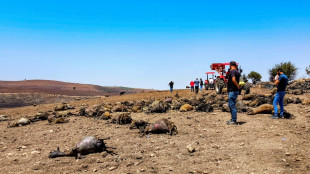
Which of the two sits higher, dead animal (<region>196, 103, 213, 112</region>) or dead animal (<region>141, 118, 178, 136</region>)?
dead animal (<region>196, 103, 213, 112</region>)

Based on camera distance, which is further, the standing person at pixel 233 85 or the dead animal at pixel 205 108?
the dead animal at pixel 205 108

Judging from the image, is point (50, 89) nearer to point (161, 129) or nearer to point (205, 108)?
point (205, 108)

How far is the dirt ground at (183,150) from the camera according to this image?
4.57m

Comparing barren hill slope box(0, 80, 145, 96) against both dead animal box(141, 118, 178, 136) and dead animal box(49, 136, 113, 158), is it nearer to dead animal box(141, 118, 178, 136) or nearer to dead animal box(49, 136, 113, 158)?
dead animal box(141, 118, 178, 136)

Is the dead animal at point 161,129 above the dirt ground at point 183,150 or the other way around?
above

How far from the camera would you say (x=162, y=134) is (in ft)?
23.9

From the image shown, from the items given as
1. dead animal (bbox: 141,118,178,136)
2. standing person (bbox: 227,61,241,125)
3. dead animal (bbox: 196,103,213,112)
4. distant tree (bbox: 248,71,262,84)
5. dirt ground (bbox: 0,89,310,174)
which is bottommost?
dirt ground (bbox: 0,89,310,174)

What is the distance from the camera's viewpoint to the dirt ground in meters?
4.57

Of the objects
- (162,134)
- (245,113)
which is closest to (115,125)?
(162,134)

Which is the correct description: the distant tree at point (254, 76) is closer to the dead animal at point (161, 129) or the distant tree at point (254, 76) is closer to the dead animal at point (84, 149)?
the dead animal at point (161, 129)

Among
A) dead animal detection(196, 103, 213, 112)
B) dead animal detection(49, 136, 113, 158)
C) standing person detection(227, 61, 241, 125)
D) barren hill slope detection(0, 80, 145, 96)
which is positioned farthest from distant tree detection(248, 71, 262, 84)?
dead animal detection(49, 136, 113, 158)

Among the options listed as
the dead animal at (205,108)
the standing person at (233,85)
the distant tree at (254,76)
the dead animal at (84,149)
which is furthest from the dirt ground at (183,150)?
the distant tree at (254,76)

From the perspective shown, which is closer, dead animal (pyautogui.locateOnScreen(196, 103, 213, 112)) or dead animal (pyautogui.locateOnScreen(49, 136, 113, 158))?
dead animal (pyautogui.locateOnScreen(49, 136, 113, 158))

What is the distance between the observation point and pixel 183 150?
18.4 ft
